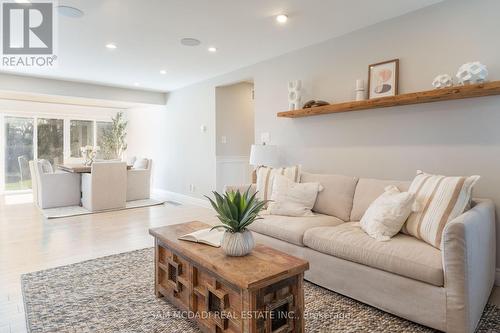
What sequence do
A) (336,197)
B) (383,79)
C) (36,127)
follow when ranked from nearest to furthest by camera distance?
(336,197) < (383,79) < (36,127)

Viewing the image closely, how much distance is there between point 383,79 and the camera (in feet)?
10.1

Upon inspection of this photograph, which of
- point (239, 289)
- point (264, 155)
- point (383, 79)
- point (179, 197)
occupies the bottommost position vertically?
point (179, 197)

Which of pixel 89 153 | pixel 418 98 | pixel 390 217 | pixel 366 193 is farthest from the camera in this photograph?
pixel 89 153

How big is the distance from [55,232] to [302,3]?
4.04 m

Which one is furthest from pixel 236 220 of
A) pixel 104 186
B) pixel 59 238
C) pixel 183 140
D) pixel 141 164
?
pixel 141 164

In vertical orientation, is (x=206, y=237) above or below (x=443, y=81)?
below

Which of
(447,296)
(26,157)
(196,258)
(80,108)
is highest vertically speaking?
(80,108)

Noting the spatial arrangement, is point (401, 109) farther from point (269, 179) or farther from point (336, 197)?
point (269, 179)

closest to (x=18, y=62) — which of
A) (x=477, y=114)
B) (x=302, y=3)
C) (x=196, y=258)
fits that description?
(x=302, y=3)

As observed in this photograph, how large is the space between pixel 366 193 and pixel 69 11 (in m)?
3.29

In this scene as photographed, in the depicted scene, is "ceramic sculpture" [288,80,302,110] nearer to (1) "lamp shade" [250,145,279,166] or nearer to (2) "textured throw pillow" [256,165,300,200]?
(1) "lamp shade" [250,145,279,166]

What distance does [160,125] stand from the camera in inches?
289

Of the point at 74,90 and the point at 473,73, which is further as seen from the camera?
the point at 74,90

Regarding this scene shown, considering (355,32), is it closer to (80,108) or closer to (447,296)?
(447,296)
